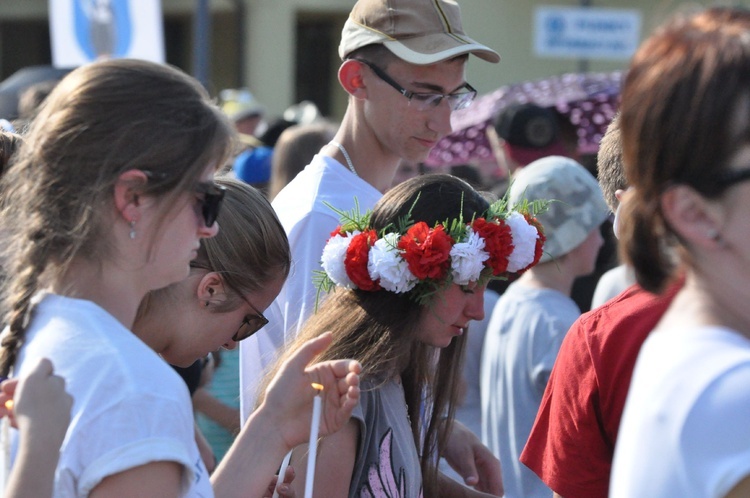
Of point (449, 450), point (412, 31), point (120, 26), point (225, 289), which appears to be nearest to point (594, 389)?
point (449, 450)

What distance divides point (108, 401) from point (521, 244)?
4.93ft

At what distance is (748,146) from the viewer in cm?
146

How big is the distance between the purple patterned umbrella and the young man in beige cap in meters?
4.59

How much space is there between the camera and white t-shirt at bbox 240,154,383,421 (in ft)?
10.6

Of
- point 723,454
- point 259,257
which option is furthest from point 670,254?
point 259,257

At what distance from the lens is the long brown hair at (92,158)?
5.97 ft

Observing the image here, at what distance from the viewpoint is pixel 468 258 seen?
277 centimetres

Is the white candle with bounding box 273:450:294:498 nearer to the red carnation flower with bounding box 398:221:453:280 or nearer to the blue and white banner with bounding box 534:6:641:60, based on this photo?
the red carnation flower with bounding box 398:221:453:280

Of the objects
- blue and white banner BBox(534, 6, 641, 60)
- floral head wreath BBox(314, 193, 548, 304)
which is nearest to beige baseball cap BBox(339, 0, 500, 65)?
floral head wreath BBox(314, 193, 548, 304)

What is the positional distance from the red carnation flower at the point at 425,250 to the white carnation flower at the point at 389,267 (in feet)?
0.06

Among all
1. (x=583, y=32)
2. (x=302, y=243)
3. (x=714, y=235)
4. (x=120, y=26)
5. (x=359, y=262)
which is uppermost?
(x=714, y=235)

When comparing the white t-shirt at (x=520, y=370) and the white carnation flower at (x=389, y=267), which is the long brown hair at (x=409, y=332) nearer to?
the white carnation flower at (x=389, y=267)

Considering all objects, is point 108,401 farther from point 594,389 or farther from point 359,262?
point 594,389

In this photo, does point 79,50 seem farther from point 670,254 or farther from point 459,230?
point 670,254
